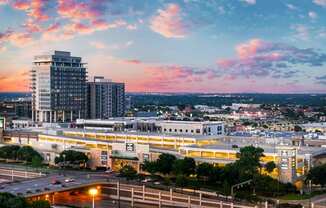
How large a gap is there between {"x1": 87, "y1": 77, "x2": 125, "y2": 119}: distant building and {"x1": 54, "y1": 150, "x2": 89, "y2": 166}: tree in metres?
49.1

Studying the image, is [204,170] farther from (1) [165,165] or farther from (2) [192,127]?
(2) [192,127]

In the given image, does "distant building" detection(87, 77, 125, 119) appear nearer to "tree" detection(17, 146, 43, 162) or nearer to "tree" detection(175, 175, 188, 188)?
"tree" detection(17, 146, 43, 162)

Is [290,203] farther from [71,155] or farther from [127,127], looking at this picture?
[127,127]

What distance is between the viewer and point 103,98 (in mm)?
109312

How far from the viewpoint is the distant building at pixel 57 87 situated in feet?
328

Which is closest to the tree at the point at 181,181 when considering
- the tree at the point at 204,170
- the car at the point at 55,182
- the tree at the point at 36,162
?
the tree at the point at 204,170

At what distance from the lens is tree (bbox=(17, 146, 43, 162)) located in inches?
2439

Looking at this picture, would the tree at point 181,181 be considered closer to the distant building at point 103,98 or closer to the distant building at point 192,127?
the distant building at point 192,127

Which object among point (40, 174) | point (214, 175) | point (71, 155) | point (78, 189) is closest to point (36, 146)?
point (71, 155)

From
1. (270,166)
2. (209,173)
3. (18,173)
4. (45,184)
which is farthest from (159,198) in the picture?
(18,173)

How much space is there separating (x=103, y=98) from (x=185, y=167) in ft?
207

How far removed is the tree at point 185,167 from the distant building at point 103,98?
201 ft

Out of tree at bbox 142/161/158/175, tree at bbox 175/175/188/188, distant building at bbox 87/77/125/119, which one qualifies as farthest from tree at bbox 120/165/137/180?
distant building at bbox 87/77/125/119

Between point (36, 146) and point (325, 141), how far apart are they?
3369 centimetres
